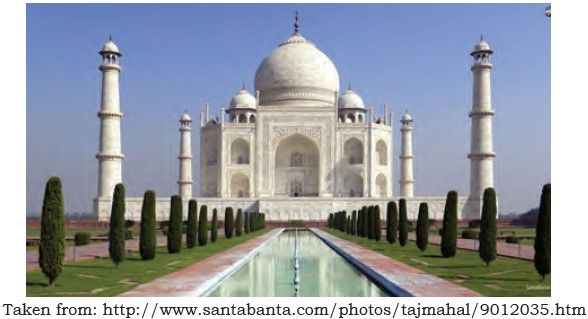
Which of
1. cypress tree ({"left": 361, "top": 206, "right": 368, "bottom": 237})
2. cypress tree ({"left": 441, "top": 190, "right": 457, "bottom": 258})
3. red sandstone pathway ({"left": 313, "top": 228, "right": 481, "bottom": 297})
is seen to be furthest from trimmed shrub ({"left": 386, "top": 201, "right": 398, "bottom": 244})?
red sandstone pathway ({"left": 313, "top": 228, "right": 481, "bottom": 297})

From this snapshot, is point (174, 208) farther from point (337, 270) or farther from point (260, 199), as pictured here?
point (260, 199)

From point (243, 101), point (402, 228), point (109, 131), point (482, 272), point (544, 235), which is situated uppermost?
point (243, 101)

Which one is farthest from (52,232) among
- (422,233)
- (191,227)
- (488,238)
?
(422,233)

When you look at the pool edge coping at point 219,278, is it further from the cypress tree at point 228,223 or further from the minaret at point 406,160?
the minaret at point 406,160

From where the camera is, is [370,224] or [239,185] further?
[239,185]

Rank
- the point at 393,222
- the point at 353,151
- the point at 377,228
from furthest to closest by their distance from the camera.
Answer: the point at 353,151 < the point at 377,228 < the point at 393,222

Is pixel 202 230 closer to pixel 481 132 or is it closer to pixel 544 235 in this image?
pixel 544 235
